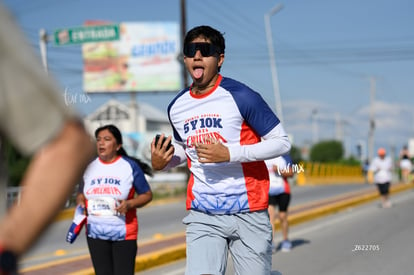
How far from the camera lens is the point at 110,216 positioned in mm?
6246

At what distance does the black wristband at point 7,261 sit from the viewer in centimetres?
150

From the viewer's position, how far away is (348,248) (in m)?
11.7

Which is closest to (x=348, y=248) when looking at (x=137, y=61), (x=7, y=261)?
(x=7, y=261)

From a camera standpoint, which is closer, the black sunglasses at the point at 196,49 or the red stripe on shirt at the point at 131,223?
the black sunglasses at the point at 196,49

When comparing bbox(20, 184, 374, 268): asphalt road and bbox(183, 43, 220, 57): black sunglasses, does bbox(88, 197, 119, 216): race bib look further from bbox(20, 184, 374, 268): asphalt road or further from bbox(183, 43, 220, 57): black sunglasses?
bbox(183, 43, 220, 57): black sunglasses

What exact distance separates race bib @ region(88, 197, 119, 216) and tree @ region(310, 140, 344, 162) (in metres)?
94.6

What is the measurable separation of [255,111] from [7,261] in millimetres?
3160

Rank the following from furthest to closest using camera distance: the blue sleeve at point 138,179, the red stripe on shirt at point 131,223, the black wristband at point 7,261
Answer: the blue sleeve at point 138,179, the red stripe on shirt at point 131,223, the black wristband at point 7,261

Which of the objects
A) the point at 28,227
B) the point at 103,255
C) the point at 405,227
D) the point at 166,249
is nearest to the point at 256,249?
the point at 103,255

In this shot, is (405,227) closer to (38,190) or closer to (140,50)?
(38,190)

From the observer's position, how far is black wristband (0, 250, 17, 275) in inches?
58.9

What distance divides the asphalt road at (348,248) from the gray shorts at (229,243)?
63cm

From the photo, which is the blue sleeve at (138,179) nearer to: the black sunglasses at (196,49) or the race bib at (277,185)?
the black sunglasses at (196,49)

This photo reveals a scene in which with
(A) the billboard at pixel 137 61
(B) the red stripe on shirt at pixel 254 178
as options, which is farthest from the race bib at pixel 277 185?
(A) the billboard at pixel 137 61
